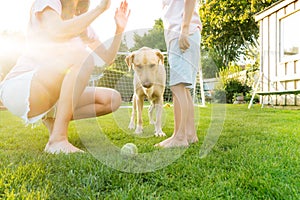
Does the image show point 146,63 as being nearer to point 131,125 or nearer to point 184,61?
point 184,61

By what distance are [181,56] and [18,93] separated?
3.66 ft

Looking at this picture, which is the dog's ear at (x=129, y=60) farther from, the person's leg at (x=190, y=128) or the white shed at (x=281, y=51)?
the white shed at (x=281, y=51)

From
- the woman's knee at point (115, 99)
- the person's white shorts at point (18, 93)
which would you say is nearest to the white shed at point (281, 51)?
the woman's knee at point (115, 99)

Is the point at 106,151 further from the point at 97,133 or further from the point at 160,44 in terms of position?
the point at 160,44

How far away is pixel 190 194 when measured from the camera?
1.05m

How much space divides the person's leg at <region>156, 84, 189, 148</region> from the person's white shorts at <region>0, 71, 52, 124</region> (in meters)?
0.91

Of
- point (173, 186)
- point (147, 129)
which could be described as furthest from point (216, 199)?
point (147, 129)

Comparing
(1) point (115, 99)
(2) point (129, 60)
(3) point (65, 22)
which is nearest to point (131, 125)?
(1) point (115, 99)

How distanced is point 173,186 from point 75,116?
1.19m

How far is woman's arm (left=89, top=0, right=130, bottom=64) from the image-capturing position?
5.80ft

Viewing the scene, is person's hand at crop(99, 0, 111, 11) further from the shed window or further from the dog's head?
the shed window

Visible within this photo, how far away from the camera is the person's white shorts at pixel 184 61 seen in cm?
203

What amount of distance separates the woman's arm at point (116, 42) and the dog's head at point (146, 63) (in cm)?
24

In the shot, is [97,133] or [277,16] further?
[277,16]
